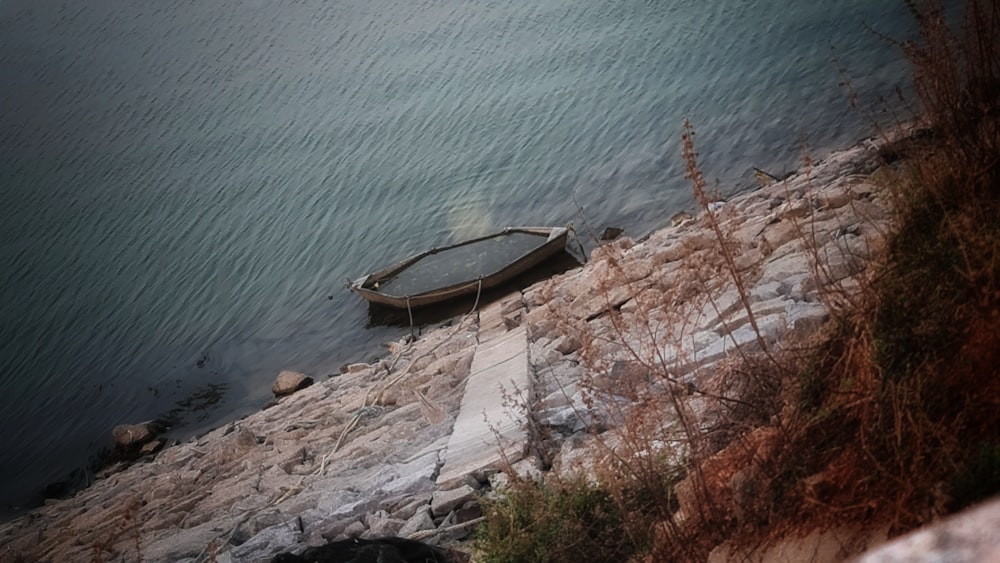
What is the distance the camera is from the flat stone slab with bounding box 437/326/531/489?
6.05 m

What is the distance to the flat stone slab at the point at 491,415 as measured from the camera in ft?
19.8

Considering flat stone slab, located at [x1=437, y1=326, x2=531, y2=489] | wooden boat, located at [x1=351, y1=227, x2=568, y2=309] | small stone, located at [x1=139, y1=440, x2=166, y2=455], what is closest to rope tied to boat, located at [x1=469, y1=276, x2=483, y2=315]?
wooden boat, located at [x1=351, y1=227, x2=568, y2=309]

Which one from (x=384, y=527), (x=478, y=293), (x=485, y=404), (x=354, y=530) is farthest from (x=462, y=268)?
(x=384, y=527)

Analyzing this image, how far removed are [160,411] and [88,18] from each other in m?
42.3

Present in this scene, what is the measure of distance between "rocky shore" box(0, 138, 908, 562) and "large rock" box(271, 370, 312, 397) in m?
2.24

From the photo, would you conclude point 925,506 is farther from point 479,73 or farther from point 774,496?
point 479,73

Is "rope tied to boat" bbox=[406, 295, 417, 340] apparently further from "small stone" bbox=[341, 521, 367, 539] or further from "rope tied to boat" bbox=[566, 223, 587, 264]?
"small stone" bbox=[341, 521, 367, 539]

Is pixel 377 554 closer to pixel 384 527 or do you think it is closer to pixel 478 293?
pixel 384 527

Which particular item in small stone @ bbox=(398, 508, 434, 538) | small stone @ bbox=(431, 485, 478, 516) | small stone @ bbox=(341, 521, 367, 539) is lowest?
small stone @ bbox=(341, 521, 367, 539)

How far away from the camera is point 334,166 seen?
27875 millimetres

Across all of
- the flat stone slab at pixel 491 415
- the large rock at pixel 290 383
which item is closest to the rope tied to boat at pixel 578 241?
the large rock at pixel 290 383

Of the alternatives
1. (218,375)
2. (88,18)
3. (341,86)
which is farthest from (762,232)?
(88,18)

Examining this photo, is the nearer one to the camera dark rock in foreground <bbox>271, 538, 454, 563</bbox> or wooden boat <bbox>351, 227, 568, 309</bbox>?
dark rock in foreground <bbox>271, 538, 454, 563</bbox>

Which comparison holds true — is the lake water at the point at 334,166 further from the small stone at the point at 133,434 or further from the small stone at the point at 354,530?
the small stone at the point at 354,530
